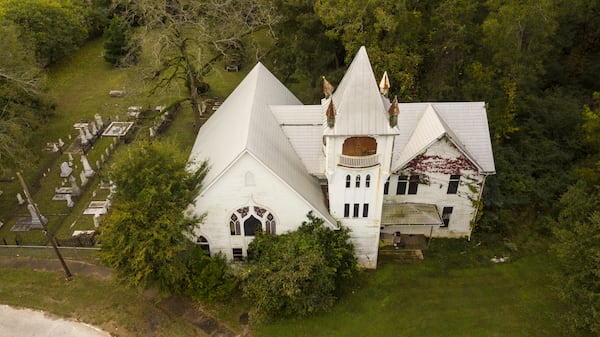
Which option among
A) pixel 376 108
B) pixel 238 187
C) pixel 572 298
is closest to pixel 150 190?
pixel 238 187

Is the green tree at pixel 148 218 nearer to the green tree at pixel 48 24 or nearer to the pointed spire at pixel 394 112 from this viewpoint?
the pointed spire at pixel 394 112

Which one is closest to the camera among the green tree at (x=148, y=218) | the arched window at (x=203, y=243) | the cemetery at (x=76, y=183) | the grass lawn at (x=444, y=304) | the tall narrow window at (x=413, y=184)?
the green tree at (x=148, y=218)

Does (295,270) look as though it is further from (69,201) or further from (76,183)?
(76,183)

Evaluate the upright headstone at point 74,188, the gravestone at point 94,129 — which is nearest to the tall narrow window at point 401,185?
the upright headstone at point 74,188

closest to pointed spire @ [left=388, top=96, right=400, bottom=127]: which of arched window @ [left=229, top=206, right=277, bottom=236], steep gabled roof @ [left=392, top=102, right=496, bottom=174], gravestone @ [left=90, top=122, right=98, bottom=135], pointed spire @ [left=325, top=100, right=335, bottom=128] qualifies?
pointed spire @ [left=325, top=100, right=335, bottom=128]

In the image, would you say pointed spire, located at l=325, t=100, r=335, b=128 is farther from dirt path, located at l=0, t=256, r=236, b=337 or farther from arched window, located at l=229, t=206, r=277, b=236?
dirt path, located at l=0, t=256, r=236, b=337

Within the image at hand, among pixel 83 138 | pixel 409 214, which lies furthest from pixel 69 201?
pixel 409 214

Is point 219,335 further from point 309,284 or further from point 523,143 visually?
point 523,143
